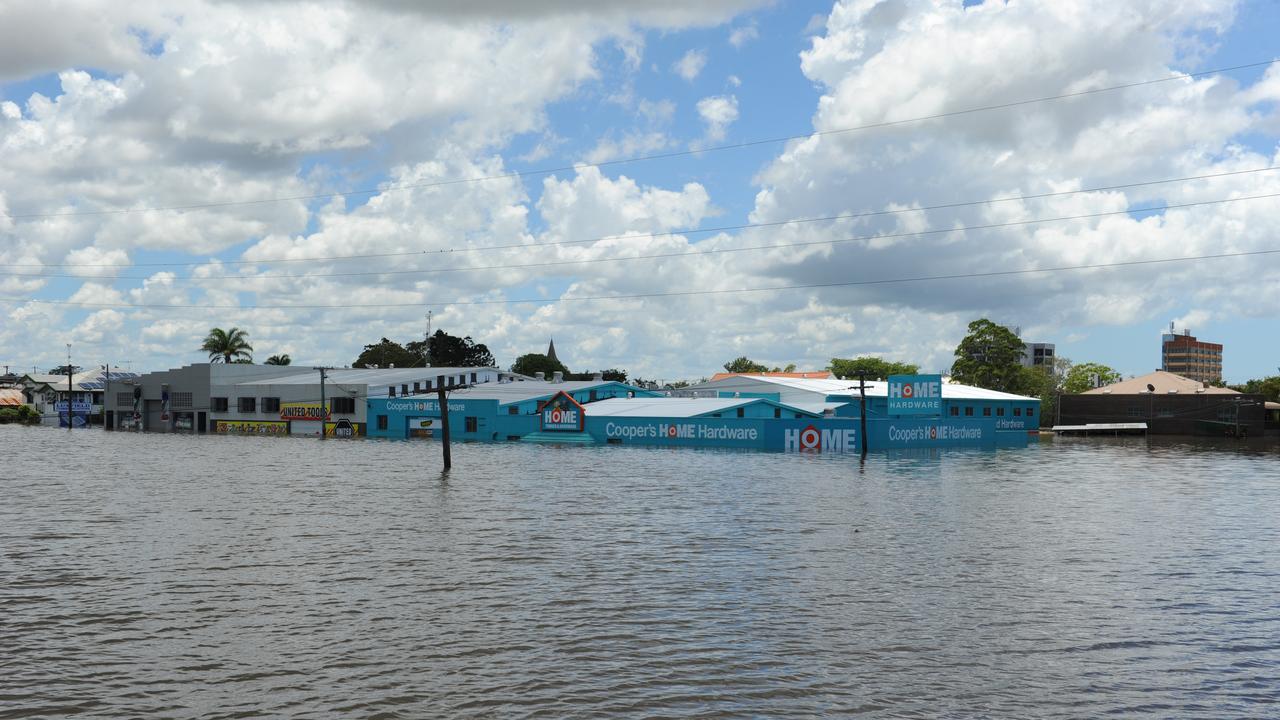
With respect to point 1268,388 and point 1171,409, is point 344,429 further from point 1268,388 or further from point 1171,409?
point 1268,388

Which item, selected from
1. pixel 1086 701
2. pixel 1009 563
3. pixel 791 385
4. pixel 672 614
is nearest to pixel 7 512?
pixel 672 614

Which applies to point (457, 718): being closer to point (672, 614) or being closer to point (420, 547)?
point (672, 614)

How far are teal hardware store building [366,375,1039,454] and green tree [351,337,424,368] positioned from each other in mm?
62305

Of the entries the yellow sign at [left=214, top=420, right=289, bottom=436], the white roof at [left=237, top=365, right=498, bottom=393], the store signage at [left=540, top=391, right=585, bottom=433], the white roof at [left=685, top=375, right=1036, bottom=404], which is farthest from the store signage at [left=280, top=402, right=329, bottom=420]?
the white roof at [left=685, top=375, right=1036, bottom=404]

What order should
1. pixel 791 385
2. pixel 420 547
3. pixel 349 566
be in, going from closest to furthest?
pixel 349 566 → pixel 420 547 → pixel 791 385

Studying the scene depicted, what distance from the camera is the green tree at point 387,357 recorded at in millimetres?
178375

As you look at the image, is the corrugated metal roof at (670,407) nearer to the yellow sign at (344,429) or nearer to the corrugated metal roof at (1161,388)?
the yellow sign at (344,429)

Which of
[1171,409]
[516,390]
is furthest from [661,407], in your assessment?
[1171,409]

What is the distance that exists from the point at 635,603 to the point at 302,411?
323 feet

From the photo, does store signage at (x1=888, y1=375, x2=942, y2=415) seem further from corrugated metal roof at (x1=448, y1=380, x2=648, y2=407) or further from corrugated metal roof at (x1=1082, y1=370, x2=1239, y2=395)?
corrugated metal roof at (x1=1082, y1=370, x2=1239, y2=395)

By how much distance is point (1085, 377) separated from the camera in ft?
518

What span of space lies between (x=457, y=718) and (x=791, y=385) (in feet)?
323

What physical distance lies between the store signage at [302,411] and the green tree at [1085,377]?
358 feet

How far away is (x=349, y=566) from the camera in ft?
86.3
